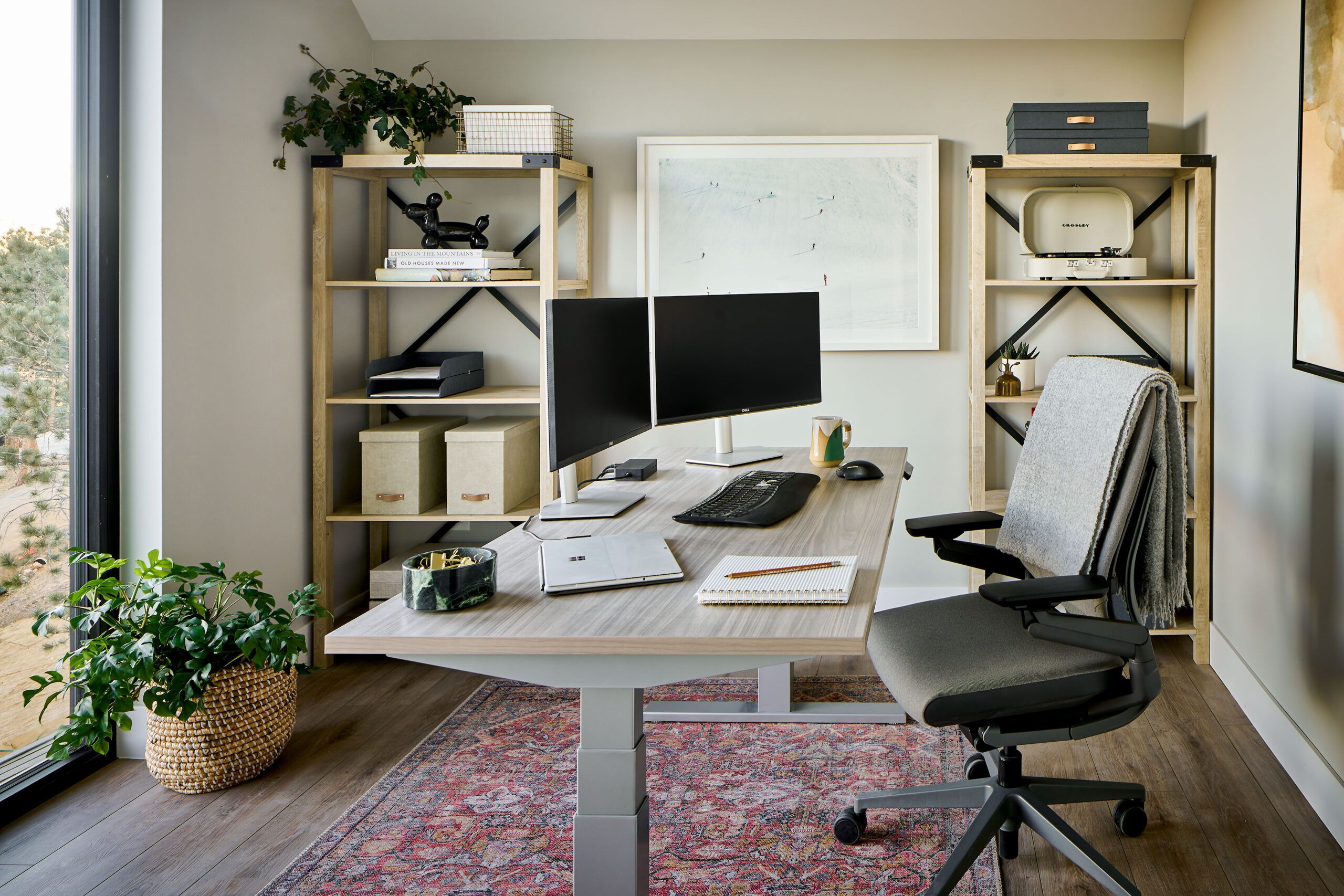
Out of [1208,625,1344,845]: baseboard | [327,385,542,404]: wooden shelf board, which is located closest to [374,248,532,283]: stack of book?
[327,385,542,404]: wooden shelf board

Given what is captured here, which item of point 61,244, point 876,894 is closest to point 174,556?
point 61,244

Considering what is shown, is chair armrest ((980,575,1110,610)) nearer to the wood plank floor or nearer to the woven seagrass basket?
the wood plank floor

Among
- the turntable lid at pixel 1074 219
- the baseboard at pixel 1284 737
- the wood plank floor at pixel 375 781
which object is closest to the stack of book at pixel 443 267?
the wood plank floor at pixel 375 781

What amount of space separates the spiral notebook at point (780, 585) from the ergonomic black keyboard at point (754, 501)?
38 cm

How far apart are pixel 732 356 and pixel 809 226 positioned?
1087 mm

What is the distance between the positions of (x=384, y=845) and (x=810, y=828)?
899mm

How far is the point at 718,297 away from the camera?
2660mm

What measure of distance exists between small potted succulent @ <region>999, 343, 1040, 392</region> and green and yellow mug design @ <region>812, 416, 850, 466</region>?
103 cm

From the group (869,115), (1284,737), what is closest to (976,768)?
(1284,737)

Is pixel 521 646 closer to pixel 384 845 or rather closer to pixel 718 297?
pixel 384 845

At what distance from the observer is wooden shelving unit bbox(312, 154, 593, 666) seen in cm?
326

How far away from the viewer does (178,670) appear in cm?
232

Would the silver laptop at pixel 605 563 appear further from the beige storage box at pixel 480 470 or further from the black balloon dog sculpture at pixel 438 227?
the black balloon dog sculpture at pixel 438 227

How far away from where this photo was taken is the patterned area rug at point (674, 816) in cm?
206
